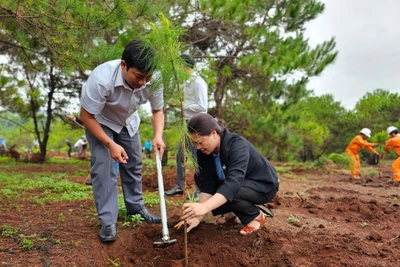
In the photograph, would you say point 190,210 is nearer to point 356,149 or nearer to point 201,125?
point 201,125

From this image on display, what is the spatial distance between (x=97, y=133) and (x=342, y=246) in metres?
1.91

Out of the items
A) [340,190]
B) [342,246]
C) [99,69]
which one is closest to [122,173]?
[99,69]

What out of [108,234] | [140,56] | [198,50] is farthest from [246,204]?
[198,50]

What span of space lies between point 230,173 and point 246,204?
368 mm

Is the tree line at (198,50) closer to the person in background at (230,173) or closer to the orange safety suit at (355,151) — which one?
the person in background at (230,173)

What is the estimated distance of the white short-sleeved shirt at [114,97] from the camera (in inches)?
94.0

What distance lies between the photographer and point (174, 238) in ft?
8.21

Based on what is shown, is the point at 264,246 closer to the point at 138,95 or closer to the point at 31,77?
the point at 138,95

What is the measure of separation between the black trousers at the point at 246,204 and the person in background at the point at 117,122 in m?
0.66

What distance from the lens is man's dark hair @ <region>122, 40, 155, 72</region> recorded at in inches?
85.6

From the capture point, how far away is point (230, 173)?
91.5 inches

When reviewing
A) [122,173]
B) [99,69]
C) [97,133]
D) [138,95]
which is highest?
[99,69]

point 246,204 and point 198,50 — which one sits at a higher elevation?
point 198,50

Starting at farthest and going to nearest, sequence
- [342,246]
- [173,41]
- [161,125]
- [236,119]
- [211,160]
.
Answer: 1. [236,119]
2. [161,125]
3. [211,160]
4. [342,246]
5. [173,41]
